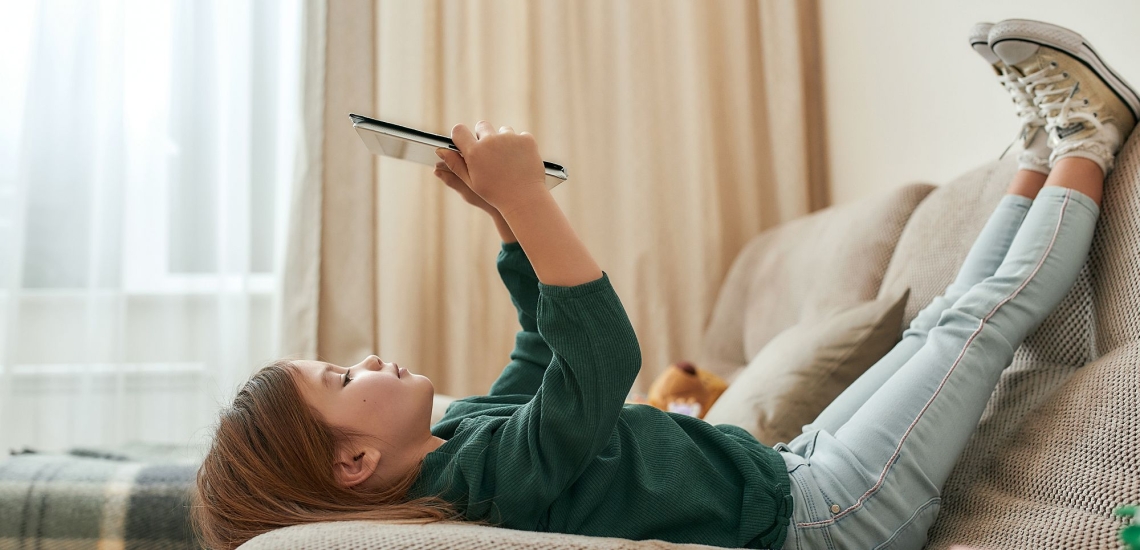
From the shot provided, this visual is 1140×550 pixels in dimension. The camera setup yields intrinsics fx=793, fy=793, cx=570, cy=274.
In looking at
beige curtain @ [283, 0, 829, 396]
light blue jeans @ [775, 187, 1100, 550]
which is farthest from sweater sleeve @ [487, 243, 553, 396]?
beige curtain @ [283, 0, 829, 396]

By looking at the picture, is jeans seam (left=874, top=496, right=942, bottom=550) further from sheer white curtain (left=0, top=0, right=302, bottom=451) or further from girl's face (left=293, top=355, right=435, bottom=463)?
sheer white curtain (left=0, top=0, right=302, bottom=451)

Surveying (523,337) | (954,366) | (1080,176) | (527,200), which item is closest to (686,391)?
(523,337)

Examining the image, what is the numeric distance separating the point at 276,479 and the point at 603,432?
341mm

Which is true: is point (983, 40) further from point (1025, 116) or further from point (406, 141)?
point (406, 141)

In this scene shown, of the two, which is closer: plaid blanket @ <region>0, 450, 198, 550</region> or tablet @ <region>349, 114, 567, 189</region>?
tablet @ <region>349, 114, 567, 189</region>

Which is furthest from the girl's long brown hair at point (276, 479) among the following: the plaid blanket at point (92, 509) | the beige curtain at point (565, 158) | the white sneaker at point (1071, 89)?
the beige curtain at point (565, 158)

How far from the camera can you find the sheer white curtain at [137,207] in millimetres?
2170

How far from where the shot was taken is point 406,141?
849mm

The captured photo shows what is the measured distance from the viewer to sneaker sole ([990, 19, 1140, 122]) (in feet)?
3.46

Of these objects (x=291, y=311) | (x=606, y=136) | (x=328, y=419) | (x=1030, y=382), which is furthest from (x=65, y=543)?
(x=606, y=136)

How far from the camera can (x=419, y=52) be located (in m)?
2.31

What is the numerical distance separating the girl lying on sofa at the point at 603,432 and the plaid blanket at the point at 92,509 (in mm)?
358

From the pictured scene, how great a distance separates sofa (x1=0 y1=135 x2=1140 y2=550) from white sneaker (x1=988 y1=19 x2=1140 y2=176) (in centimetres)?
4

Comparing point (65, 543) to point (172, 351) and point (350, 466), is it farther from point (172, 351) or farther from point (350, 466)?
point (172, 351)
